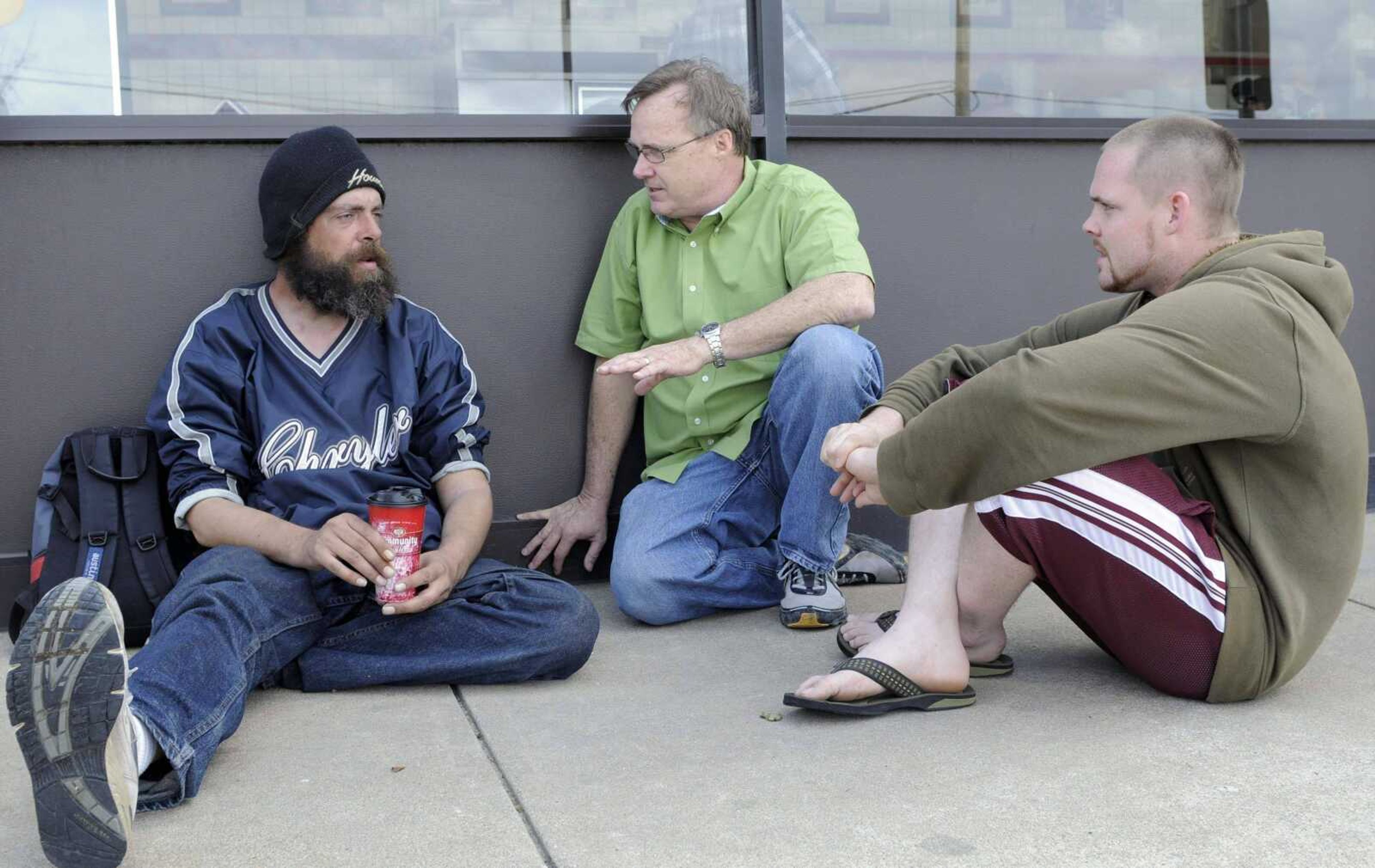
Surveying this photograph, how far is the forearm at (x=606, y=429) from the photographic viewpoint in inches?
153

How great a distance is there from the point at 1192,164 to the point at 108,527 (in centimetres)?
266

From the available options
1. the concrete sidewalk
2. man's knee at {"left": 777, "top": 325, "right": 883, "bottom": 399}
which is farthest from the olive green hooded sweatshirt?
man's knee at {"left": 777, "top": 325, "right": 883, "bottom": 399}

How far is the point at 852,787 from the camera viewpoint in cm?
237

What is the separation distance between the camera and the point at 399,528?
2.79m

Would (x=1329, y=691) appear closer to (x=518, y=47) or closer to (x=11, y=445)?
(x=518, y=47)

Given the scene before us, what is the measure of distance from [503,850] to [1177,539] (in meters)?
1.38

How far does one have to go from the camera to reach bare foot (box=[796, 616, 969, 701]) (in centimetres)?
272

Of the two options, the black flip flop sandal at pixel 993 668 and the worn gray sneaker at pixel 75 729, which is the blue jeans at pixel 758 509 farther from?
the worn gray sneaker at pixel 75 729

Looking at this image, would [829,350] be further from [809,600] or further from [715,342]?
[809,600]

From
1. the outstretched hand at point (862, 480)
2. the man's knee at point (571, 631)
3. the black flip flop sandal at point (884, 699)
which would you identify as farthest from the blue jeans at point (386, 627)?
the outstretched hand at point (862, 480)

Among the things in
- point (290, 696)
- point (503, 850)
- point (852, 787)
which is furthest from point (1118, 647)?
point (290, 696)

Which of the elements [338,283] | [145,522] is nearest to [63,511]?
[145,522]

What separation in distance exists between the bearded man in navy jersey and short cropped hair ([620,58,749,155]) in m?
0.83

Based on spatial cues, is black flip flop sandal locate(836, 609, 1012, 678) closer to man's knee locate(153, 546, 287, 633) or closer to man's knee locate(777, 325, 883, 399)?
man's knee locate(777, 325, 883, 399)
